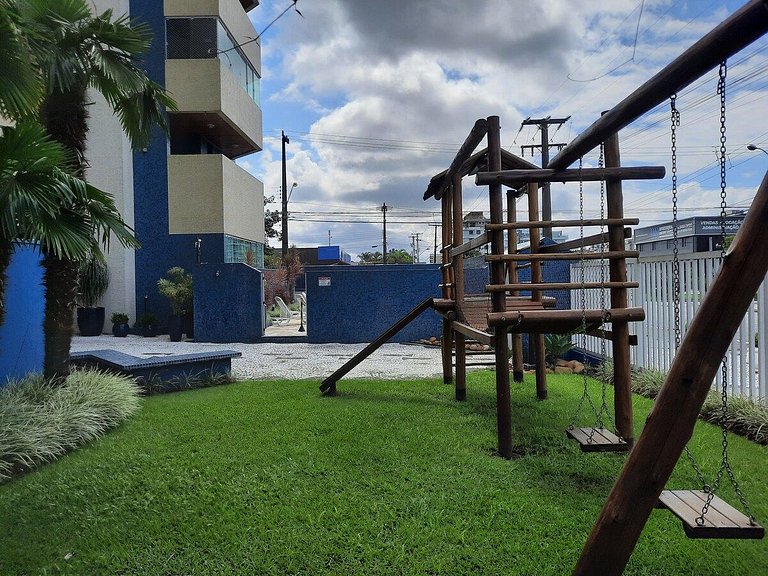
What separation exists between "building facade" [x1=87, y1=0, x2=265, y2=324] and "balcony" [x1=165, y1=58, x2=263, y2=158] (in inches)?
1.2

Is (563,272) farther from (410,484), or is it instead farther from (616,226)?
(410,484)

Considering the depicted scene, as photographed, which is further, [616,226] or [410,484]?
[616,226]

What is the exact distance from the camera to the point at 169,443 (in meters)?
5.13

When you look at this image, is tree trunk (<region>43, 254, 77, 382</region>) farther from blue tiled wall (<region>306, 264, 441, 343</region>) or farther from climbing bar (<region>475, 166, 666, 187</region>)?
blue tiled wall (<region>306, 264, 441, 343</region>)

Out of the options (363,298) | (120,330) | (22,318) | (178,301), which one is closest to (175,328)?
(178,301)

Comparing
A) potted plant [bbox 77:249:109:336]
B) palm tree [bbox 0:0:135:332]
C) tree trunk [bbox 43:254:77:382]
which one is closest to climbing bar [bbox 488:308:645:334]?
palm tree [bbox 0:0:135:332]

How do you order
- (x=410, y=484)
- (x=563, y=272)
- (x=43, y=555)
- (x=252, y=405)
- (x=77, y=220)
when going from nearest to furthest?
(x=43, y=555) < (x=410, y=484) < (x=77, y=220) < (x=252, y=405) < (x=563, y=272)

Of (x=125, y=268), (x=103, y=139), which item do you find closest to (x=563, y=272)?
(x=125, y=268)

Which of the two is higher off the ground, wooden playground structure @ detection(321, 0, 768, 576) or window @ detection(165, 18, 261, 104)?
window @ detection(165, 18, 261, 104)

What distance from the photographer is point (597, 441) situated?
13.2 feet

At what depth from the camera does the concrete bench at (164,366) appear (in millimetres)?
7816

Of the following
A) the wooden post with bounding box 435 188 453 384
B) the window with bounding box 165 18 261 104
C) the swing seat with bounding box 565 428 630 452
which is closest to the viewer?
the swing seat with bounding box 565 428 630 452

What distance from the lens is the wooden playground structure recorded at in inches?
87.5

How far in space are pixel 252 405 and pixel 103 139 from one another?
42.1ft
